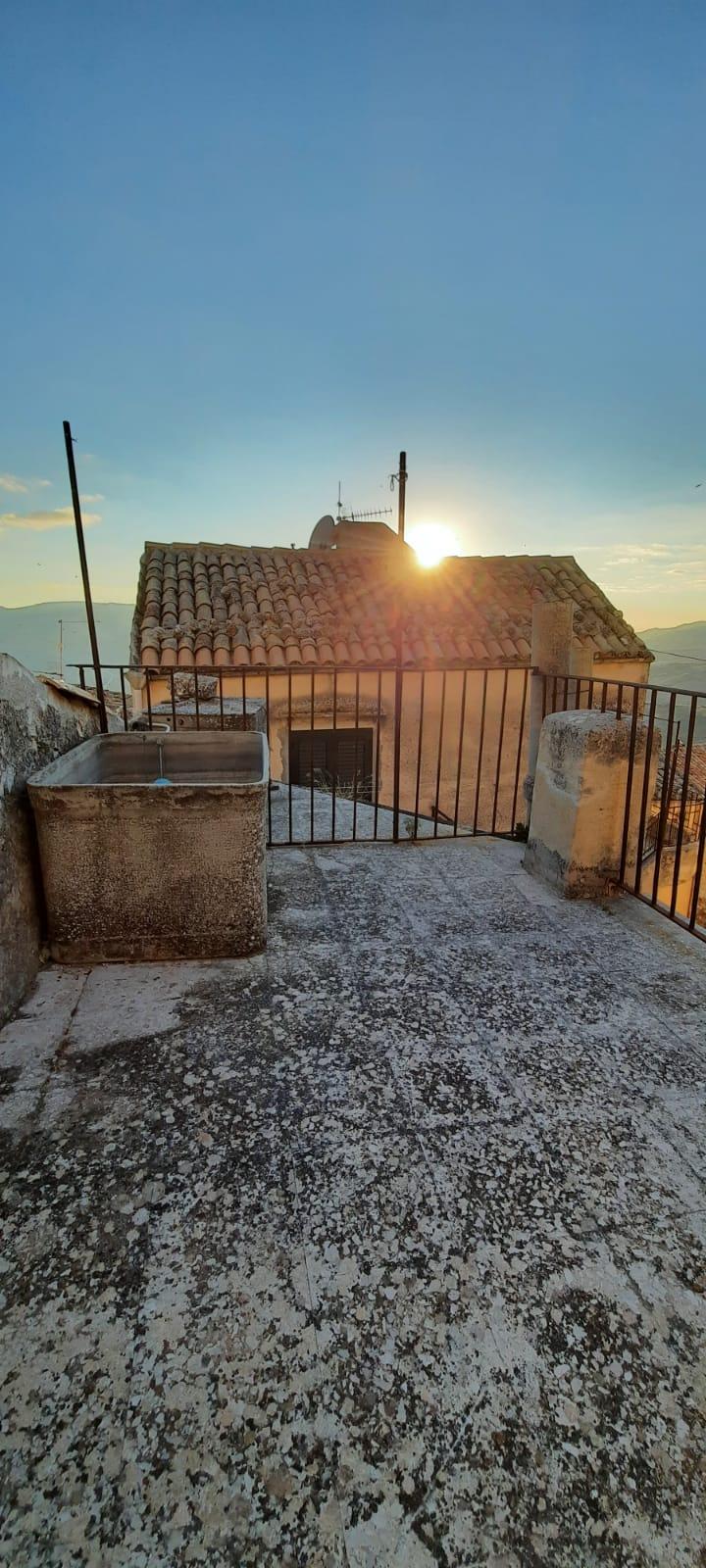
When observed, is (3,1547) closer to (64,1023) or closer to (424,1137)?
(424,1137)

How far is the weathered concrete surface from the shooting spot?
237 cm

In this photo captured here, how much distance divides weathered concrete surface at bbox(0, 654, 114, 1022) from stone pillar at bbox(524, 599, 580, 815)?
2779 millimetres

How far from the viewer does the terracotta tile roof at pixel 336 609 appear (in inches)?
369

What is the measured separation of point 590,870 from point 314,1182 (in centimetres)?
227

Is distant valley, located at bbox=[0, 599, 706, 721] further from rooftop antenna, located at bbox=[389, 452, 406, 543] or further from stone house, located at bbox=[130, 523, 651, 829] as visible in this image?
rooftop antenna, located at bbox=[389, 452, 406, 543]

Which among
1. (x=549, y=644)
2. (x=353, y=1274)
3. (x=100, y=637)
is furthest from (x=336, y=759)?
(x=100, y=637)

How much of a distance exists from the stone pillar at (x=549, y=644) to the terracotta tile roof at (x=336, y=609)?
166 inches

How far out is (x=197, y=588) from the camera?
10492 mm

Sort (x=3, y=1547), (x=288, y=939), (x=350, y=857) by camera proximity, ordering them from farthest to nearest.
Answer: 1. (x=350, y=857)
2. (x=288, y=939)
3. (x=3, y=1547)

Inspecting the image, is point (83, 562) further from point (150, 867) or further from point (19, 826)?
point (150, 867)

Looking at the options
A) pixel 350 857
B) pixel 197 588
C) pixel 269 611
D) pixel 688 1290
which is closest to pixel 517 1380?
pixel 688 1290

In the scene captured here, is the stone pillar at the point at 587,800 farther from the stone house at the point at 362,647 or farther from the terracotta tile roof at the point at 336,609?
the stone house at the point at 362,647

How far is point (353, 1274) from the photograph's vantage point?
4.79 ft

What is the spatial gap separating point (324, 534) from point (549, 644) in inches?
445
